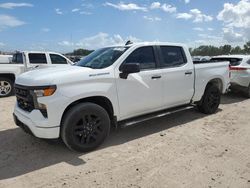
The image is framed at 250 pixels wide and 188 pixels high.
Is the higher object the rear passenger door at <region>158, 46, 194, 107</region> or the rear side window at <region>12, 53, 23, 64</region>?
the rear side window at <region>12, 53, 23, 64</region>

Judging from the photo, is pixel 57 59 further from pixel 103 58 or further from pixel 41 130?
pixel 41 130

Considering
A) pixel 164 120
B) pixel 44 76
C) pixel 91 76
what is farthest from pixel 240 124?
pixel 44 76

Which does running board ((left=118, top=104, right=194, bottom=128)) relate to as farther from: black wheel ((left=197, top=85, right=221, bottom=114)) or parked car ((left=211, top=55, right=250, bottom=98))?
parked car ((left=211, top=55, right=250, bottom=98))

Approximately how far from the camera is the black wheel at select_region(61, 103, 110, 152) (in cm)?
414

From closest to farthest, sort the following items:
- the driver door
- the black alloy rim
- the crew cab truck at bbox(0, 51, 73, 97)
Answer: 1. the black alloy rim
2. the driver door
3. the crew cab truck at bbox(0, 51, 73, 97)

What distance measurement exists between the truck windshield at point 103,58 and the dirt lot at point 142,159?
150 centimetres

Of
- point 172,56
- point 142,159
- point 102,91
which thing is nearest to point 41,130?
point 102,91

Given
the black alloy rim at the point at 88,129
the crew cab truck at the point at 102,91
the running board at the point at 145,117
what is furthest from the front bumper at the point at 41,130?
the running board at the point at 145,117

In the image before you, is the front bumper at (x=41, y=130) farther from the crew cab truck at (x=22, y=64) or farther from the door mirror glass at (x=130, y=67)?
the crew cab truck at (x=22, y=64)

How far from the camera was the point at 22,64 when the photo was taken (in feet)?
35.0

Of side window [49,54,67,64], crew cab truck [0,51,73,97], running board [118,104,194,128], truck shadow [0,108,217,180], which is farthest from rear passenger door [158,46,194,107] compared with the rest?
side window [49,54,67,64]

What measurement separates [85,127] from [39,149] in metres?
1.00

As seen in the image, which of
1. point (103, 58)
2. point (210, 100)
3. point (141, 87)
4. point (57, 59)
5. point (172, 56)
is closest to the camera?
point (141, 87)

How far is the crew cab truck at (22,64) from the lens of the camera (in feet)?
32.7
